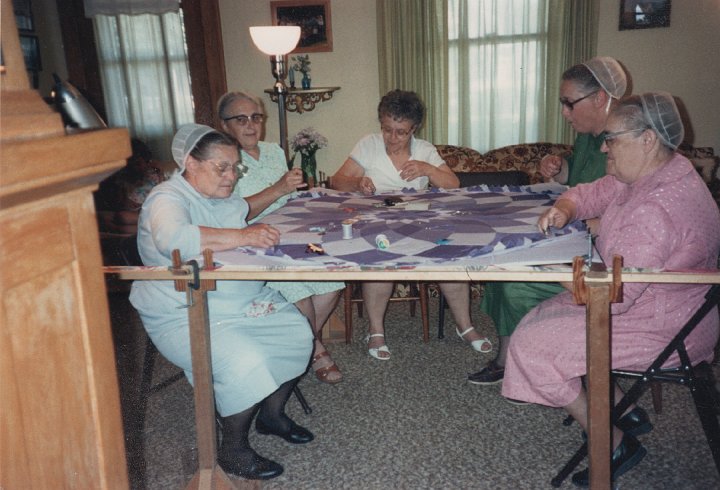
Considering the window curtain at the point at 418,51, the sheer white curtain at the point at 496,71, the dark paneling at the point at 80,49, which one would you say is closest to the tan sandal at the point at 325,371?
the window curtain at the point at 418,51

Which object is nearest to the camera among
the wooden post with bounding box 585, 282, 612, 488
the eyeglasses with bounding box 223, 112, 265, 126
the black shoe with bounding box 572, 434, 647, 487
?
the wooden post with bounding box 585, 282, 612, 488

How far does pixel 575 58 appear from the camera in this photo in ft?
15.9

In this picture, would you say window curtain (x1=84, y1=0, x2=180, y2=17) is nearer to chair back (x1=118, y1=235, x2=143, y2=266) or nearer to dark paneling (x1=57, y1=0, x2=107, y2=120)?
dark paneling (x1=57, y1=0, x2=107, y2=120)

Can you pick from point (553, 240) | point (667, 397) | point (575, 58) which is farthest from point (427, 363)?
point (575, 58)

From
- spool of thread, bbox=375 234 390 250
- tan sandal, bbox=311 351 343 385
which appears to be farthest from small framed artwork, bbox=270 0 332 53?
spool of thread, bbox=375 234 390 250

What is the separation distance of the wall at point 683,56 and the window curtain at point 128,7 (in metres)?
4.02

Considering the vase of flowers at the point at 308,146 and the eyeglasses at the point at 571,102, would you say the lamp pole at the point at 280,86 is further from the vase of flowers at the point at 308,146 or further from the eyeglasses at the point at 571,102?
the eyeglasses at the point at 571,102

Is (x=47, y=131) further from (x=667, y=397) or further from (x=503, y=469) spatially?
(x=667, y=397)

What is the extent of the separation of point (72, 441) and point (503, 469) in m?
1.74

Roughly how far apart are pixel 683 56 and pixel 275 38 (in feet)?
11.9

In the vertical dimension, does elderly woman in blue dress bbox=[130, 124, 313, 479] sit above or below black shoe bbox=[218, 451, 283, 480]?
above

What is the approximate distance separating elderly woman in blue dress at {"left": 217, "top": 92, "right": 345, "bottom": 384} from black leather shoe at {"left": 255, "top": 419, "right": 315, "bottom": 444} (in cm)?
45

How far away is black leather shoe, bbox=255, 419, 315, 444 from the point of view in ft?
7.40

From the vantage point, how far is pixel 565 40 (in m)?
4.82
